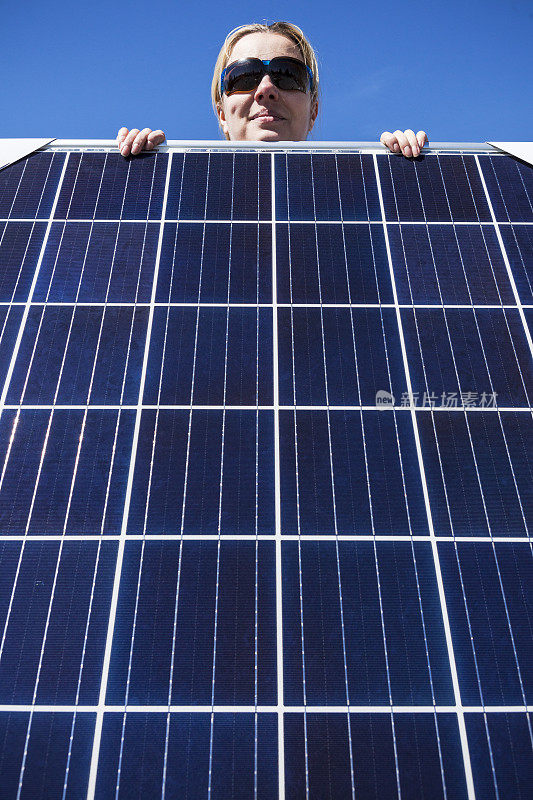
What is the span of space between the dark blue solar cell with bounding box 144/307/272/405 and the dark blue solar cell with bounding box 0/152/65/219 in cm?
244

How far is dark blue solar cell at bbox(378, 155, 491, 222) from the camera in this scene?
716cm

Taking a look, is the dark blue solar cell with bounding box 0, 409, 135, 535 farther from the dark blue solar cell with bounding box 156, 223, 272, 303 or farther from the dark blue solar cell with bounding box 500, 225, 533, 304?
the dark blue solar cell with bounding box 500, 225, 533, 304

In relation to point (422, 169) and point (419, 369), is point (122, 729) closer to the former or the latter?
point (419, 369)

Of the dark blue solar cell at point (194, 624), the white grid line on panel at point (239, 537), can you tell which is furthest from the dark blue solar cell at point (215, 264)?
the dark blue solar cell at point (194, 624)

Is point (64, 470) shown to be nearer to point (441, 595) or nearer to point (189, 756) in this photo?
point (189, 756)

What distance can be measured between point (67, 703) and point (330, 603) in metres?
2.26

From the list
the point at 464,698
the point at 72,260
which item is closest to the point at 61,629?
the point at 464,698

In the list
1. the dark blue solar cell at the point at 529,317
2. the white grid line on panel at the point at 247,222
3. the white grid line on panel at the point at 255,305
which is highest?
the white grid line on panel at the point at 247,222

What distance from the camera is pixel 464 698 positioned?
14.3 feet

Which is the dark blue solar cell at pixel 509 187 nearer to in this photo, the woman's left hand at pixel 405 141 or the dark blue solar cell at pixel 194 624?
the woman's left hand at pixel 405 141

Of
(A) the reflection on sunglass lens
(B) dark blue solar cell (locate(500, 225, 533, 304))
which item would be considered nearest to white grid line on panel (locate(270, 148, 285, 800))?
(A) the reflection on sunglass lens

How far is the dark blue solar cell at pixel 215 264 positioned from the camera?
21.2 feet

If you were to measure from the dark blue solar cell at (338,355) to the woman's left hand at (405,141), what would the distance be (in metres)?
2.71

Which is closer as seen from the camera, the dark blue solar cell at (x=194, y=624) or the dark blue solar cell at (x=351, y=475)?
the dark blue solar cell at (x=194, y=624)
